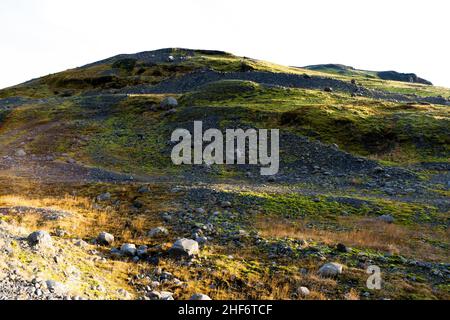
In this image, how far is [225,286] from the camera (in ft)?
43.4

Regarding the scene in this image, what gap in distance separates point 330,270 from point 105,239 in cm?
1027

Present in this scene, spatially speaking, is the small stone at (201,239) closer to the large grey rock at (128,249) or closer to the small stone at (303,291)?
the large grey rock at (128,249)

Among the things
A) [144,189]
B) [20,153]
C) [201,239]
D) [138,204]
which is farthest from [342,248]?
[20,153]

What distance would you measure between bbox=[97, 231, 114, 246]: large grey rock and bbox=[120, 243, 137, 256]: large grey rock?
109 cm

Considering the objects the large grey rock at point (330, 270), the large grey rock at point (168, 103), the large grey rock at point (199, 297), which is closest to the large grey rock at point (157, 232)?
the large grey rock at point (199, 297)

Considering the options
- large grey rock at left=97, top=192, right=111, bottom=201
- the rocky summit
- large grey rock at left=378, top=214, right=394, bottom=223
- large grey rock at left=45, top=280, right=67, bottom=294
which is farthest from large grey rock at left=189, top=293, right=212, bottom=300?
large grey rock at left=97, top=192, right=111, bottom=201

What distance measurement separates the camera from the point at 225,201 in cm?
2242

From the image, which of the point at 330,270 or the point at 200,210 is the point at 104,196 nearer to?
the point at 200,210

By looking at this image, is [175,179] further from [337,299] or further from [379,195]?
[337,299]

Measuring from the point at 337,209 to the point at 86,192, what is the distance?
17652 mm

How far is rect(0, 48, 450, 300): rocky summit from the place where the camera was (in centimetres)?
1299

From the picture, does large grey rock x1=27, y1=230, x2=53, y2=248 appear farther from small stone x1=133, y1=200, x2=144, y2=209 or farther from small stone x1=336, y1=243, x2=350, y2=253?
small stone x1=336, y1=243, x2=350, y2=253
